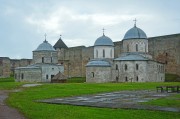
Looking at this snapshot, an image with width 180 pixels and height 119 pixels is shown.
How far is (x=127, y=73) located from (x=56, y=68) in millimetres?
11116

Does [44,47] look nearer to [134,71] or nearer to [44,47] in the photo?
[44,47]

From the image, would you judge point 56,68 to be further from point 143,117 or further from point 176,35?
point 143,117

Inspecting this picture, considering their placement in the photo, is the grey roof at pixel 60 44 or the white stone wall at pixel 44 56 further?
the grey roof at pixel 60 44

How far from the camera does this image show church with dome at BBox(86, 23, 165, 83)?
156ft

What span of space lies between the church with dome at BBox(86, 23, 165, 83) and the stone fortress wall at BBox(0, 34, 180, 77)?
245cm

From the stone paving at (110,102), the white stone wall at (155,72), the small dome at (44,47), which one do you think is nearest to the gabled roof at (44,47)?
the small dome at (44,47)

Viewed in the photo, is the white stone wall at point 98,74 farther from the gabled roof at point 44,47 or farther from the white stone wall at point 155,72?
the gabled roof at point 44,47

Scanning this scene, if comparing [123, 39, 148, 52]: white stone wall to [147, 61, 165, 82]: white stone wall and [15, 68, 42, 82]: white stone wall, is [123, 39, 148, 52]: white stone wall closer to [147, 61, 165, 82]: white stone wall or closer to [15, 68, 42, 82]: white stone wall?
[147, 61, 165, 82]: white stone wall

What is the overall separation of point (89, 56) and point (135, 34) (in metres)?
18.0

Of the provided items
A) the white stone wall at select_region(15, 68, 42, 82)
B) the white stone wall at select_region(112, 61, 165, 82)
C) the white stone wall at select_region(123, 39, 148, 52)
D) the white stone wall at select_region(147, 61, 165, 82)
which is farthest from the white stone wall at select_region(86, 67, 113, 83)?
the white stone wall at select_region(15, 68, 42, 82)

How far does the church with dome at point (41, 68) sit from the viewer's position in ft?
164

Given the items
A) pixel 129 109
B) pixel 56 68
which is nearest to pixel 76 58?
pixel 56 68

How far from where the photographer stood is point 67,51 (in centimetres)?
7238

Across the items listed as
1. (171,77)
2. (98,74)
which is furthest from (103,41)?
(171,77)
